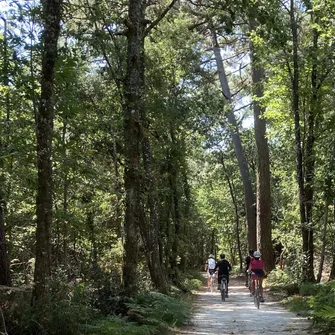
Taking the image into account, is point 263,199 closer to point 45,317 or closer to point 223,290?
point 223,290

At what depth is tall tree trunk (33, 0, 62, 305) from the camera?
22.3ft

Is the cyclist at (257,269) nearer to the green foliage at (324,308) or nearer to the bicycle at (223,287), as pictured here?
the bicycle at (223,287)

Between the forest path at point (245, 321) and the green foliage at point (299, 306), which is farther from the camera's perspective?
the green foliage at point (299, 306)

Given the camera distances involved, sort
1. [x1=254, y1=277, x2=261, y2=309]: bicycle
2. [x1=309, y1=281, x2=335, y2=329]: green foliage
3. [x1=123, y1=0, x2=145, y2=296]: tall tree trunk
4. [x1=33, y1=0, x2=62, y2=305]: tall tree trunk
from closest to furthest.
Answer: [x1=33, y1=0, x2=62, y2=305]: tall tree trunk, [x1=309, y1=281, x2=335, y2=329]: green foliage, [x1=123, y1=0, x2=145, y2=296]: tall tree trunk, [x1=254, y1=277, x2=261, y2=309]: bicycle

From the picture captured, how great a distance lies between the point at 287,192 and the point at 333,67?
1417 cm

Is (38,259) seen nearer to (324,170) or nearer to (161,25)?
(324,170)

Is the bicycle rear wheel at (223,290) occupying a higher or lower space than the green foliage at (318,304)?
lower

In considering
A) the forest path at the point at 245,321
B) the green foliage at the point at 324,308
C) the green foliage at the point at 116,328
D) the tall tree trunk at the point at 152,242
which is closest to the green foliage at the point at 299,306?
the forest path at the point at 245,321

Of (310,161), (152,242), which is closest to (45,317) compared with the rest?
(152,242)

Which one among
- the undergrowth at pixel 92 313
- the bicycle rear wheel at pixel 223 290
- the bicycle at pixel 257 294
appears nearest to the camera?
the undergrowth at pixel 92 313

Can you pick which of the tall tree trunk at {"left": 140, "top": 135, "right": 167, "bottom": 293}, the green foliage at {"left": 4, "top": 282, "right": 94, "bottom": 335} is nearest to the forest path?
the tall tree trunk at {"left": 140, "top": 135, "right": 167, "bottom": 293}

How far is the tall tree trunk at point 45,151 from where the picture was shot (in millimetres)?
6797

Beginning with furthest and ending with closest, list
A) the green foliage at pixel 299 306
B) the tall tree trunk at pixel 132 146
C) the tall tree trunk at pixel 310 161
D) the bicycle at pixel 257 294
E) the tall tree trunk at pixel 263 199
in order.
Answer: the tall tree trunk at pixel 263 199, the tall tree trunk at pixel 310 161, the bicycle at pixel 257 294, the green foliage at pixel 299 306, the tall tree trunk at pixel 132 146

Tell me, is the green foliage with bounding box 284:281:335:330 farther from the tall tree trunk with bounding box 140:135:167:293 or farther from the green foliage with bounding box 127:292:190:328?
the tall tree trunk with bounding box 140:135:167:293
